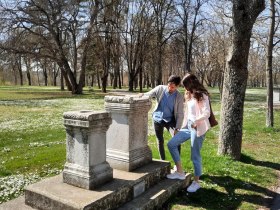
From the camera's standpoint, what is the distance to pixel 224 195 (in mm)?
6398

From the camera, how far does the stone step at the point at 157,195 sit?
17.3 ft

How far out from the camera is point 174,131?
22.9 feet

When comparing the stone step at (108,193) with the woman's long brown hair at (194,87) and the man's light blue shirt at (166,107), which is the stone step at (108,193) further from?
the woman's long brown hair at (194,87)

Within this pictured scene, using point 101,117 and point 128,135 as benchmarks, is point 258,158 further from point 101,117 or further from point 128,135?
point 101,117

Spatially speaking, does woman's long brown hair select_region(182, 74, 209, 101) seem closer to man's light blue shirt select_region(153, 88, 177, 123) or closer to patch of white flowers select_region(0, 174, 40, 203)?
man's light blue shirt select_region(153, 88, 177, 123)

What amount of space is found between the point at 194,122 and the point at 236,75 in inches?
127

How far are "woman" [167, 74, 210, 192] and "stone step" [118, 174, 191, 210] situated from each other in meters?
0.20

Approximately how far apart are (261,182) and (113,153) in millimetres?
3464

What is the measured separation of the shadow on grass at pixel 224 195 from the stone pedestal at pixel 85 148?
150 cm

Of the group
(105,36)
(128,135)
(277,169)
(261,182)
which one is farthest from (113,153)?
(105,36)

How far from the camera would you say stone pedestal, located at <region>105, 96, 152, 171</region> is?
5.98 meters

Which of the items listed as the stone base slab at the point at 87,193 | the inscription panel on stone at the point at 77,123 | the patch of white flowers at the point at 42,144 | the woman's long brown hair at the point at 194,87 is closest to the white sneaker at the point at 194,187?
the stone base slab at the point at 87,193

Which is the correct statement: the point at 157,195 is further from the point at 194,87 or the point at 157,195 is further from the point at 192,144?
the point at 194,87

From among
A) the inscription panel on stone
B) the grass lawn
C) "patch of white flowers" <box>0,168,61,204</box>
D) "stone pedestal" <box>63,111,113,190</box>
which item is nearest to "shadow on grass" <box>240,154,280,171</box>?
the grass lawn
